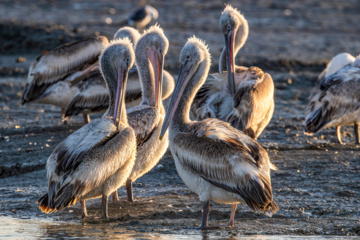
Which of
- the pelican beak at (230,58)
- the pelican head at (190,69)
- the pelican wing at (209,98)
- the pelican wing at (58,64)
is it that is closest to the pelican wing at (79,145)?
the pelican head at (190,69)

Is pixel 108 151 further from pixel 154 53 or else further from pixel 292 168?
pixel 292 168

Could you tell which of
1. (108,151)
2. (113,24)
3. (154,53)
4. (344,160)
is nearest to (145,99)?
(154,53)

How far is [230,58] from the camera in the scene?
761 cm

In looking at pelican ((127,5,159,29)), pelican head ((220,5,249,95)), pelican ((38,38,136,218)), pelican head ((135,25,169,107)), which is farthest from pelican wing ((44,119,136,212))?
pelican ((127,5,159,29))

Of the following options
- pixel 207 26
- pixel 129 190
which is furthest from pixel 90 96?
pixel 207 26

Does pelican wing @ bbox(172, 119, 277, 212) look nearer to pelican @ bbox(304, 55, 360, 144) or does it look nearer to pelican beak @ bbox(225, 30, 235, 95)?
pelican beak @ bbox(225, 30, 235, 95)

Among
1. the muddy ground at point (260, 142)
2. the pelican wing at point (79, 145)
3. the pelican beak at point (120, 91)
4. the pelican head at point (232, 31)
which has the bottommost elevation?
the muddy ground at point (260, 142)

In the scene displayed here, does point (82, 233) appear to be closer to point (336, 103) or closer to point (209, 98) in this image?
point (209, 98)

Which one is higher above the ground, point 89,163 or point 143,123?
point 143,123

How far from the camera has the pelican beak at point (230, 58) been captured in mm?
7109

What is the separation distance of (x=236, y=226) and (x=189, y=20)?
50.8 feet

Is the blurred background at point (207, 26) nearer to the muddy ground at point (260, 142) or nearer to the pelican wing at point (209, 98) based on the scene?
the muddy ground at point (260, 142)

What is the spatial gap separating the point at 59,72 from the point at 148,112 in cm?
356

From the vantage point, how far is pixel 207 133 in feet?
17.6
